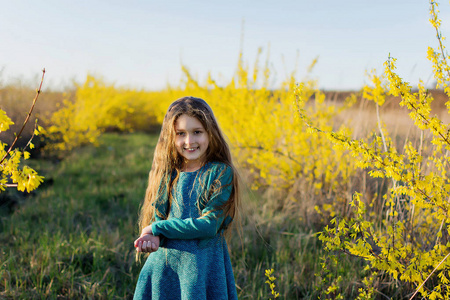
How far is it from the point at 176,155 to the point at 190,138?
6.4 inches

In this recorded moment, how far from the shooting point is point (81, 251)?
2598 millimetres

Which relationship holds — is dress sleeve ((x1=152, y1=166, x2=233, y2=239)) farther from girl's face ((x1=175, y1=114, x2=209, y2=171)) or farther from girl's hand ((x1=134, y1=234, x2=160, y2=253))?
girl's face ((x1=175, y1=114, x2=209, y2=171))

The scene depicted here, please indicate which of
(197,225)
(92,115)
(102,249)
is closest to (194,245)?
(197,225)

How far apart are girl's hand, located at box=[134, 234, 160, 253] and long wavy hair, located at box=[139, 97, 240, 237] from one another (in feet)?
0.65

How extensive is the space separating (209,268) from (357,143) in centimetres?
87

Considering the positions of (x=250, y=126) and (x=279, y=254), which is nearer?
(x=279, y=254)

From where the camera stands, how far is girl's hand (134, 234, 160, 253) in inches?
54.1

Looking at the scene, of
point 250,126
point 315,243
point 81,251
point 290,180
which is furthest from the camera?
point 250,126

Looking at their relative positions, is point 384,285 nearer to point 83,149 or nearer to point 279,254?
point 279,254

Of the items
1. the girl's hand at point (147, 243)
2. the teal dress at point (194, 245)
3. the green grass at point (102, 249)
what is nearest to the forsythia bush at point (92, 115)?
the green grass at point (102, 249)

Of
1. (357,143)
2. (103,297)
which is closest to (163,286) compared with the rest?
(103,297)

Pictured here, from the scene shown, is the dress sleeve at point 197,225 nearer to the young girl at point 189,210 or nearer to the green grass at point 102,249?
the young girl at point 189,210

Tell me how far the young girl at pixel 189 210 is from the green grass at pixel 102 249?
24 centimetres

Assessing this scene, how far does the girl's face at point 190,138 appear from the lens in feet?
5.12
